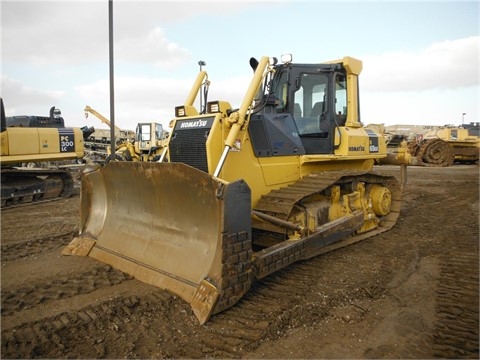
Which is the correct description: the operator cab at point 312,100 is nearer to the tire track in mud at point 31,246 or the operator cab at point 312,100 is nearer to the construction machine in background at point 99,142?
the tire track in mud at point 31,246

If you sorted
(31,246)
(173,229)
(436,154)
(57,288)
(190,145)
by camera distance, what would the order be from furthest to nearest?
(436,154) < (31,246) < (190,145) < (173,229) < (57,288)

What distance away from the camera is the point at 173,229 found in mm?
4035

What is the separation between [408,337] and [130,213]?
326cm

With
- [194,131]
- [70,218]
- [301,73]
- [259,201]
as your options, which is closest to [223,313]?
[259,201]

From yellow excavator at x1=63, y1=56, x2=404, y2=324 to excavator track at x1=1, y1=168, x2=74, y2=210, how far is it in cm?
505

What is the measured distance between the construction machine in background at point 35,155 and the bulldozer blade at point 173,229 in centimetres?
489

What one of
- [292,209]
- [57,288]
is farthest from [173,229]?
[292,209]

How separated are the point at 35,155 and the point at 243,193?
7.57 meters

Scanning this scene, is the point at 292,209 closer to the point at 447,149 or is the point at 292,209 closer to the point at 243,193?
the point at 243,193

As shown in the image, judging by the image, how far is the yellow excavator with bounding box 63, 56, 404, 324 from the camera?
11.3 feet

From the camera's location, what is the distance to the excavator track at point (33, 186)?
8789 mm

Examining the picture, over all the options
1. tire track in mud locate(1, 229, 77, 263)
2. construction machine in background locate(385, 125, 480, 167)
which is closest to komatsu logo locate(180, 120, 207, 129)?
tire track in mud locate(1, 229, 77, 263)

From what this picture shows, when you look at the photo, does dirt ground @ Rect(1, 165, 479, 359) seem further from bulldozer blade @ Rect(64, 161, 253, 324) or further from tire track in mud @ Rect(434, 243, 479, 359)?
bulldozer blade @ Rect(64, 161, 253, 324)

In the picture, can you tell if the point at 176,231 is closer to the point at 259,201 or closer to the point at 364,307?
the point at 259,201
